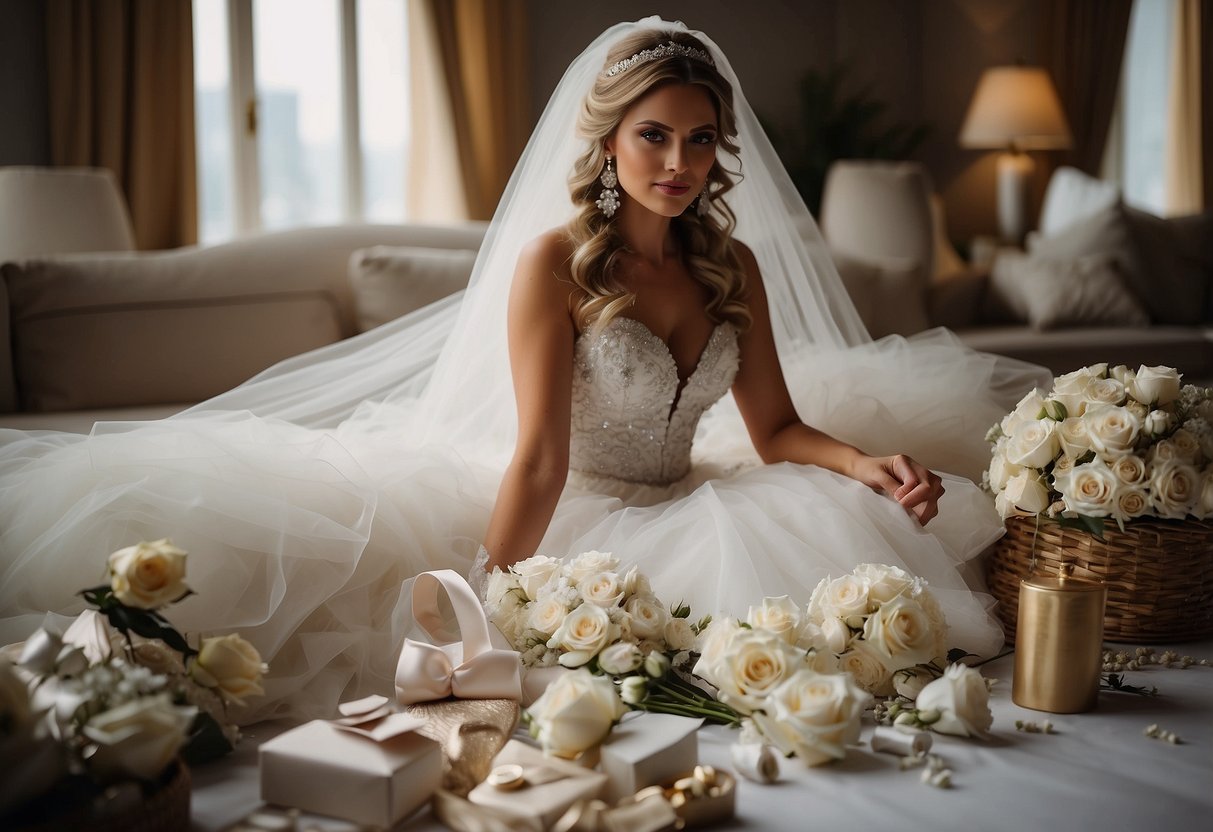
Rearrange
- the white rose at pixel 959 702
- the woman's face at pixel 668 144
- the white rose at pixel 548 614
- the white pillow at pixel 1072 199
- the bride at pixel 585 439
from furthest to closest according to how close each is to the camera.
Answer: the white pillow at pixel 1072 199
the woman's face at pixel 668 144
the bride at pixel 585 439
the white rose at pixel 548 614
the white rose at pixel 959 702

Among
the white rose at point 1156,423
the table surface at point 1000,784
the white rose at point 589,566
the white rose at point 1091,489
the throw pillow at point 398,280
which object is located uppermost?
the throw pillow at point 398,280

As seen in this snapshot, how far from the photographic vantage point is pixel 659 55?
7.09 ft

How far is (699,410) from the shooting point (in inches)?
96.3

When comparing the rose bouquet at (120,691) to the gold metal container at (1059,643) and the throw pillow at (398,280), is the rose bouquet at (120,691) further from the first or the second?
the throw pillow at (398,280)

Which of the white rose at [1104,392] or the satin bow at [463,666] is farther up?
the white rose at [1104,392]

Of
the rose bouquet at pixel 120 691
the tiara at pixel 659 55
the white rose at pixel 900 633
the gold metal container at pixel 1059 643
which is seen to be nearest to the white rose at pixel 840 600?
the white rose at pixel 900 633

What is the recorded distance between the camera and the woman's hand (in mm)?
2020

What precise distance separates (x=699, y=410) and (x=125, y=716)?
149cm

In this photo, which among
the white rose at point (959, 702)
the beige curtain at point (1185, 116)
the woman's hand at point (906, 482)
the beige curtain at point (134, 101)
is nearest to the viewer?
Answer: the white rose at point (959, 702)

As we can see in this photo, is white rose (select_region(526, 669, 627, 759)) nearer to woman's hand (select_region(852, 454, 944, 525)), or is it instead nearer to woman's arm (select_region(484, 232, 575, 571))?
woman's arm (select_region(484, 232, 575, 571))

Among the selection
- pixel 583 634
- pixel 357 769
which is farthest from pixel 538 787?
pixel 583 634

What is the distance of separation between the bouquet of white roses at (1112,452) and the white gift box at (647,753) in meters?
0.82

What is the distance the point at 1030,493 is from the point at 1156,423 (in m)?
0.23

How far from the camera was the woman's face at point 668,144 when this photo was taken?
212cm
